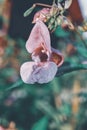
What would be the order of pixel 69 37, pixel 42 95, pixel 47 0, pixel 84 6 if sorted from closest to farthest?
pixel 47 0
pixel 84 6
pixel 69 37
pixel 42 95

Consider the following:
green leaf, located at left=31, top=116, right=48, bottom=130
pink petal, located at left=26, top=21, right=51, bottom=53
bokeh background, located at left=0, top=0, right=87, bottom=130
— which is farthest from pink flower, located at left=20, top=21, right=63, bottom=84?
green leaf, located at left=31, top=116, right=48, bottom=130

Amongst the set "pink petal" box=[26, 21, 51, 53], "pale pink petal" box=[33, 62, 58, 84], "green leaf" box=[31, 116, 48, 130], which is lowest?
"green leaf" box=[31, 116, 48, 130]

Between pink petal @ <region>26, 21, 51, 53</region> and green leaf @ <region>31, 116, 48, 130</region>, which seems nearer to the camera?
pink petal @ <region>26, 21, 51, 53</region>

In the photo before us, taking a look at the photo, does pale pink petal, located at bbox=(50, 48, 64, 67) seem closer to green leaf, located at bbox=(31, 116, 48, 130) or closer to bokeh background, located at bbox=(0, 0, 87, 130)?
bokeh background, located at bbox=(0, 0, 87, 130)

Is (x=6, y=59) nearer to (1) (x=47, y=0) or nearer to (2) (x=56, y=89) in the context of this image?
(2) (x=56, y=89)

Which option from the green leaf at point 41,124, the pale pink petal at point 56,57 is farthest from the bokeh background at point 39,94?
the pale pink petal at point 56,57

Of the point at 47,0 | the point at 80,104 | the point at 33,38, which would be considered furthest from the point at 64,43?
the point at 33,38

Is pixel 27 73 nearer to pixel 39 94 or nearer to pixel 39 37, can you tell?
pixel 39 37
